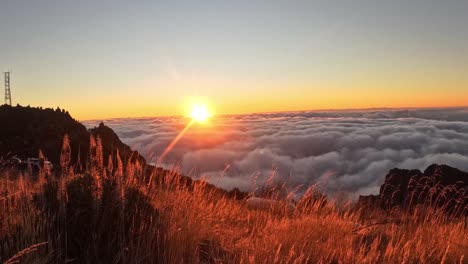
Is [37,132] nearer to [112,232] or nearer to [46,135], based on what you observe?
[46,135]

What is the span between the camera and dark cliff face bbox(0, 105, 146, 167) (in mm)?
17094

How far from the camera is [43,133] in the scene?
19.6m

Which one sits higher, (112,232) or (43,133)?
(112,232)

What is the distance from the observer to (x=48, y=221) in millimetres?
4219

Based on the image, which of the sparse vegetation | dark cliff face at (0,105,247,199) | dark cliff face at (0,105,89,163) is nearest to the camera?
the sparse vegetation

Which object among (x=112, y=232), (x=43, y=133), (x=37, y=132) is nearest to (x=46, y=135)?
(x=43, y=133)

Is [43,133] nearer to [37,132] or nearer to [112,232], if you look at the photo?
[37,132]

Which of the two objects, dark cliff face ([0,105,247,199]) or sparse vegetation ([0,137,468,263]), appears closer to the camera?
sparse vegetation ([0,137,468,263])

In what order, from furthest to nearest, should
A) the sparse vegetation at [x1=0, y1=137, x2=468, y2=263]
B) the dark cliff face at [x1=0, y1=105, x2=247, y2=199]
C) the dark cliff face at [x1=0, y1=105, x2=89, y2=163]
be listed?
1. the dark cliff face at [x1=0, y1=105, x2=89, y2=163]
2. the dark cliff face at [x1=0, y1=105, x2=247, y2=199]
3. the sparse vegetation at [x1=0, y1=137, x2=468, y2=263]

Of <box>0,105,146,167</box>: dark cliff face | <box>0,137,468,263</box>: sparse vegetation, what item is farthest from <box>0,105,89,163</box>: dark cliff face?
<box>0,137,468,263</box>: sparse vegetation

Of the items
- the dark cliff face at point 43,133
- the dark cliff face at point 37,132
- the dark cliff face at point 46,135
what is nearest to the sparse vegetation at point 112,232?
the dark cliff face at point 46,135

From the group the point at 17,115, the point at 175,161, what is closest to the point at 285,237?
the point at 175,161

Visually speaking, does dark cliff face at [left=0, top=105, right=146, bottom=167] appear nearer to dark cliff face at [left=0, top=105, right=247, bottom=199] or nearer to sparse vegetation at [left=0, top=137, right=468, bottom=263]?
dark cliff face at [left=0, top=105, right=247, bottom=199]

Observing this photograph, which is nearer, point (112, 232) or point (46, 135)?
point (112, 232)
